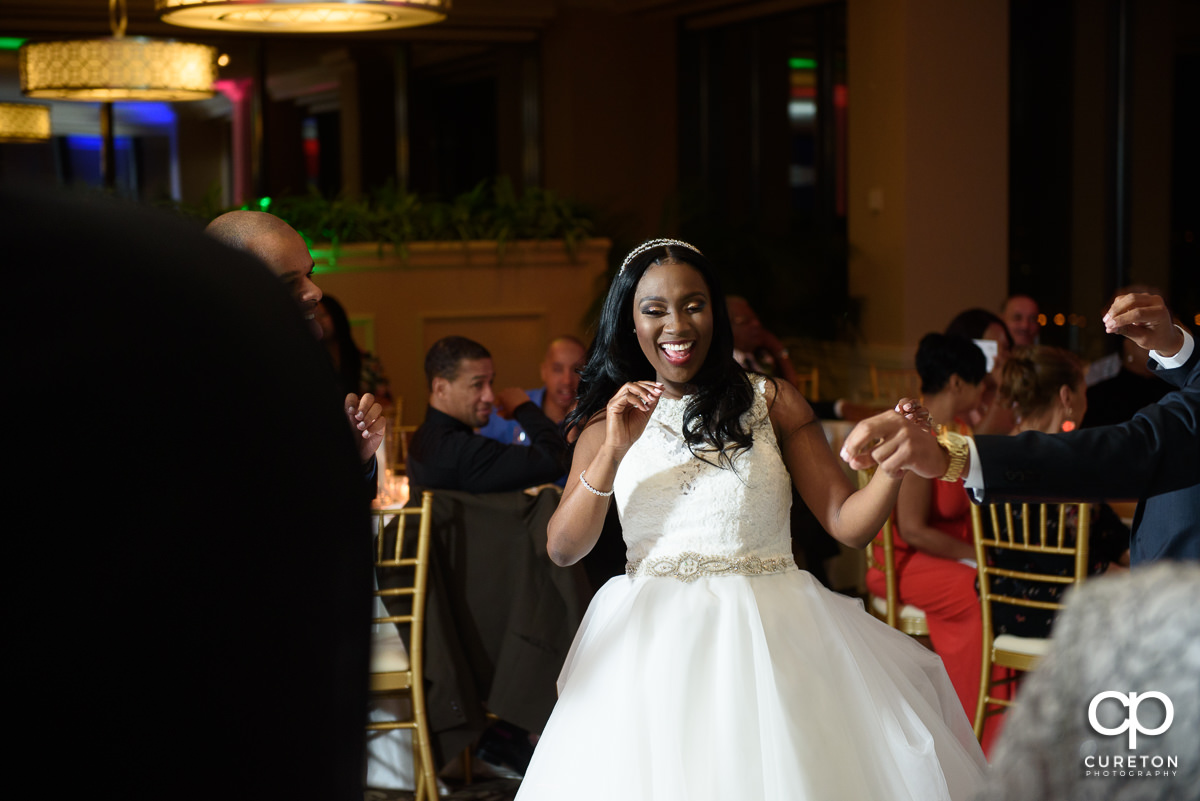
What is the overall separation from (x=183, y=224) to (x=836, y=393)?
859 centimetres

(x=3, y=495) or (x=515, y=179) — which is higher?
(x=515, y=179)

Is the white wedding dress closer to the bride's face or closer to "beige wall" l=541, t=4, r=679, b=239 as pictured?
the bride's face

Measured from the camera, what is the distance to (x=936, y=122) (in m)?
7.74

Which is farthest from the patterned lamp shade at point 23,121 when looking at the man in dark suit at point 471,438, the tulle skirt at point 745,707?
the tulle skirt at point 745,707

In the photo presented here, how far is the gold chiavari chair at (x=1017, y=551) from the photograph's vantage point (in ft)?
11.4

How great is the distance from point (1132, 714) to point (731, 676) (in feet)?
5.88

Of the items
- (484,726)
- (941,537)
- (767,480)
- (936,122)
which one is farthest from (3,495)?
(936,122)

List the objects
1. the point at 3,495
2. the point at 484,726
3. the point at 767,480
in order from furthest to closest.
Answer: the point at 484,726 < the point at 767,480 < the point at 3,495

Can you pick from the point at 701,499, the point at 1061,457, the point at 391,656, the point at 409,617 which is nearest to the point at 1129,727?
the point at 1061,457

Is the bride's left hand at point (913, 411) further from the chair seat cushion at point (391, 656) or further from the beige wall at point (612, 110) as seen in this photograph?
the beige wall at point (612, 110)

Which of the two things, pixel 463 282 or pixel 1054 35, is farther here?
pixel 1054 35

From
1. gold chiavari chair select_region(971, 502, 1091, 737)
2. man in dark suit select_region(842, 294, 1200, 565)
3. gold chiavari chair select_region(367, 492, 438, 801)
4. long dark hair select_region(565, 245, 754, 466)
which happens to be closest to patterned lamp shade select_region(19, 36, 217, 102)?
gold chiavari chair select_region(367, 492, 438, 801)

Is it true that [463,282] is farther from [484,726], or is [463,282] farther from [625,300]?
[625,300]

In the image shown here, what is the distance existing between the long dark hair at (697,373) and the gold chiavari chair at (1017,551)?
119 cm
